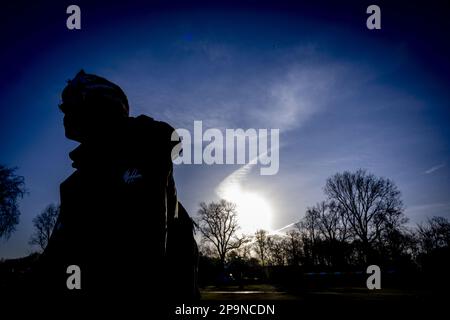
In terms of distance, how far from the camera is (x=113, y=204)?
57cm

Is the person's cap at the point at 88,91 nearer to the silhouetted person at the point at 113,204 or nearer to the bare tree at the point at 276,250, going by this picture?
the silhouetted person at the point at 113,204

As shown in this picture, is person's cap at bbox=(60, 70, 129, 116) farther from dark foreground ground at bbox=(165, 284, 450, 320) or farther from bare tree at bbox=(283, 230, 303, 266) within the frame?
bare tree at bbox=(283, 230, 303, 266)

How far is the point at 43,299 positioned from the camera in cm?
59

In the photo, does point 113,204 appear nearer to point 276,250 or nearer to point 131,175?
point 131,175

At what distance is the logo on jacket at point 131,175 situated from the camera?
597 mm

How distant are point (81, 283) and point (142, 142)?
370mm

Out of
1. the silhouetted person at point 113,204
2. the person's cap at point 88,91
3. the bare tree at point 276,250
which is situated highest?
the person's cap at point 88,91

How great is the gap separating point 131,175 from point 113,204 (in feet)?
0.27
